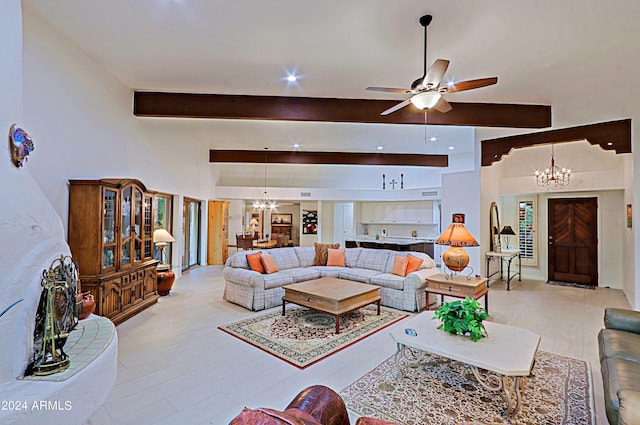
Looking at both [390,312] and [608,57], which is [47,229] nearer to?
[390,312]

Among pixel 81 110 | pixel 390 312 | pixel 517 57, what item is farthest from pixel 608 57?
pixel 81 110

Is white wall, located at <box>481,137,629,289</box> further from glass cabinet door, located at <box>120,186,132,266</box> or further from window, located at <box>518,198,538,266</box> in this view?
glass cabinet door, located at <box>120,186,132,266</box>

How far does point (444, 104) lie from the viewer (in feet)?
10.2

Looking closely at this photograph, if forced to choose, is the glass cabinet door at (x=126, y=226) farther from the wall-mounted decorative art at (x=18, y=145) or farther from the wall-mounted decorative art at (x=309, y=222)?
the wall-mounted decorative art at (x=309, y=222)

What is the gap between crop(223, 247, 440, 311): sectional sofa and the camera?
15.7 ft

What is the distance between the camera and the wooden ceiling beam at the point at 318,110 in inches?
173

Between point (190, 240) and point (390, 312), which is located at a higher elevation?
point (190, 240)

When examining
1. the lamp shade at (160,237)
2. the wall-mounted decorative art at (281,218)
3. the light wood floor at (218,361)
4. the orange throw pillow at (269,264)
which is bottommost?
the light wood floor at (218,361)

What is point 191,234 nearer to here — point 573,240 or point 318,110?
point 318,110

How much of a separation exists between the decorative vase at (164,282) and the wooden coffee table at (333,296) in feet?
8.09

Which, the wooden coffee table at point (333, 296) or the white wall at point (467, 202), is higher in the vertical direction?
the white wall at point (467, 202)

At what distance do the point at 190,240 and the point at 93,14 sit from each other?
6501mm

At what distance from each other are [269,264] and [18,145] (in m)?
3.88

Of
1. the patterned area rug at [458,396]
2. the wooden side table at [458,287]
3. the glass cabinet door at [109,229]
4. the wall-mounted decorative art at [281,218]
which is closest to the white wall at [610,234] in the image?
the wooden side table at [458,287]
